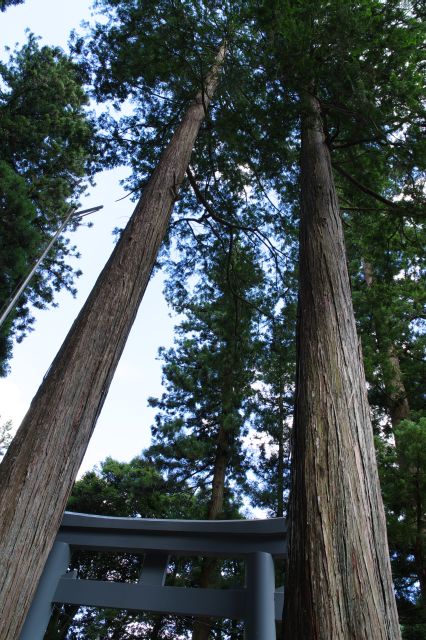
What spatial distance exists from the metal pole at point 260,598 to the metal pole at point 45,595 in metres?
1.46

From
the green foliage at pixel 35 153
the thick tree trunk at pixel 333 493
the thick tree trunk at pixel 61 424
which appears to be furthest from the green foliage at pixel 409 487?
the green foliage at pixel 35 153

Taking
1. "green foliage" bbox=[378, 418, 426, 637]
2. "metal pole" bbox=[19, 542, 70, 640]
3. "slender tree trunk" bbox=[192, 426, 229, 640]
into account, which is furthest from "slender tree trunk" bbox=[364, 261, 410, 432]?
"metal pole" bbox=[19, 542, 70, 640]

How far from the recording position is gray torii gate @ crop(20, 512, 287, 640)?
2816 mm

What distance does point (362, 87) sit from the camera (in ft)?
11.5

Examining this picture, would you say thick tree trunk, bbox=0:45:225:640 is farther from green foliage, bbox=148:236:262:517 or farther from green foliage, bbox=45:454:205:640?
green foliage, bbox=45:454:205:640

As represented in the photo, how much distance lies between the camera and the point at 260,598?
274cm

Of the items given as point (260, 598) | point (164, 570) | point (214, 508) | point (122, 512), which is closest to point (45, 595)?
point (164, 570)

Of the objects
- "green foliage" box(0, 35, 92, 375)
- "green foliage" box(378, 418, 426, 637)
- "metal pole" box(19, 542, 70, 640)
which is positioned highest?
"green foliage" box(0, 35, 92, 375)

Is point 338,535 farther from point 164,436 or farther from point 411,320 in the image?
point 164,436

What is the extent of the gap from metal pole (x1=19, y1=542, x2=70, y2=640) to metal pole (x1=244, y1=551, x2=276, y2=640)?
4.80ft

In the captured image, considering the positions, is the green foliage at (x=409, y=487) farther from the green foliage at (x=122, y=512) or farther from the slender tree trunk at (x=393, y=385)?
the green foliage at (x=122, y=512)

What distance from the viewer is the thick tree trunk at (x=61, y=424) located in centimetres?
182

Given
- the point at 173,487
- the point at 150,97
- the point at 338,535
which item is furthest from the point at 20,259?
→ the point at 338,535

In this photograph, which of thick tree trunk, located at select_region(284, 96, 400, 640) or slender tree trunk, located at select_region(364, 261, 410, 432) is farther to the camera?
slender tree trunk, located at select_region(364, 261, 410, 432)
